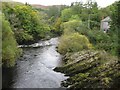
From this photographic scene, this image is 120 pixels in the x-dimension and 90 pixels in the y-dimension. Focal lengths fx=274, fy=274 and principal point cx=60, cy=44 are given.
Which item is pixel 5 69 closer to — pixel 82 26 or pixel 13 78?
pixel 13 78

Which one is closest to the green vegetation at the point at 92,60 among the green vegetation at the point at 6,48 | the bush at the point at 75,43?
the bush at the point at 75,43

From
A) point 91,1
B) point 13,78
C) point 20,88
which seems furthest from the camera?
point 91,1

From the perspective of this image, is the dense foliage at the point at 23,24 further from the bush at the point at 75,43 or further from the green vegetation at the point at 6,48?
the green vegetation at the point at 6,48

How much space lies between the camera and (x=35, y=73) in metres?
34.6

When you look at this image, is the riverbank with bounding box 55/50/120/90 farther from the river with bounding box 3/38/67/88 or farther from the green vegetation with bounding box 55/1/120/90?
the river with bounding box 3/38/67/88

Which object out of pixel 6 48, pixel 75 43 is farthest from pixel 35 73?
pixel 75 43

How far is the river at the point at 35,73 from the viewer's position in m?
29.8

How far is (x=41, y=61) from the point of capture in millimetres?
42781

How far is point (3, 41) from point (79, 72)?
32.1 feet

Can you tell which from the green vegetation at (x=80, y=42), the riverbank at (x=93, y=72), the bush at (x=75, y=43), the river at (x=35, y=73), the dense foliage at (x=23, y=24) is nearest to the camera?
the riverbank at (x=93, y=72)

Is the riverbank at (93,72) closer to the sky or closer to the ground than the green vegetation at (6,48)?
closer to the ground

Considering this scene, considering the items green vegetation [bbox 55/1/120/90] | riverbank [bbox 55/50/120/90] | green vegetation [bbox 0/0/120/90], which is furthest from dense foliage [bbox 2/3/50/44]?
riverbank [bbox 55/50/120/90]

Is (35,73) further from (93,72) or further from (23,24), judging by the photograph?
(23,24)

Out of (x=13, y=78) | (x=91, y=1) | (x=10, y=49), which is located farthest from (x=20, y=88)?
(x=91, y=1)
